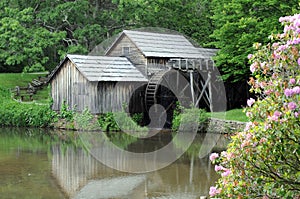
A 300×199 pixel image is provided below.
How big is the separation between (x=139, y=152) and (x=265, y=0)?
10391 mm

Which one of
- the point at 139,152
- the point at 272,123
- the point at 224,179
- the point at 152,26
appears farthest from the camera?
the point at 152,26

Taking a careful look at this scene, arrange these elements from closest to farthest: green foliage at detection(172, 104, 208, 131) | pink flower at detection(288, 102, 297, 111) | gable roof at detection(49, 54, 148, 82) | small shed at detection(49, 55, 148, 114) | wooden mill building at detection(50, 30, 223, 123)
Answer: pink flower at detection(288, 102, 297, 111)
green foliage at detection(172, 104, 208, 131)
gable roof at detection(49, 54, 148, 82)
small shed at detection(49, 55, 148, 114)
wooden mill building at detection(50, 30, 223, 123)

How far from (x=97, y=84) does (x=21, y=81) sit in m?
14.6

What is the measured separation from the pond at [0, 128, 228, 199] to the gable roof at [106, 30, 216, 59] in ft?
25.0

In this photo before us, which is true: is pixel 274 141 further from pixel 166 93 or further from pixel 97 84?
pixel 166 93

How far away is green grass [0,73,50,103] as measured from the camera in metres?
37.2

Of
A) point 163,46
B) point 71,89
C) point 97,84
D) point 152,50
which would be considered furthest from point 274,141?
point 163,46

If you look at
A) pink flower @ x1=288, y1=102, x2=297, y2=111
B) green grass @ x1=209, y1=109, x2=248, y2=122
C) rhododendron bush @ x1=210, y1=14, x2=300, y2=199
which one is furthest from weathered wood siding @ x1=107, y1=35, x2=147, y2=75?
pink flower @ x1=288, y1=102, x2=297, y2=111

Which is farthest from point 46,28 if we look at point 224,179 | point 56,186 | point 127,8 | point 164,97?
point 224,179

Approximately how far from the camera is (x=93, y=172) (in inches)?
626

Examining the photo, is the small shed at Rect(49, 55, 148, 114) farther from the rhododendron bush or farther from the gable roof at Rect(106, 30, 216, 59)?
the rhododendron bush

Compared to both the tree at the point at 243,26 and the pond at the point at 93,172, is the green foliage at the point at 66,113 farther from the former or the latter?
the tree at the point at 243,26

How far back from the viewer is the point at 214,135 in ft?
80.5

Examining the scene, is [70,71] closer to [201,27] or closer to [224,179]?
[201,27]
